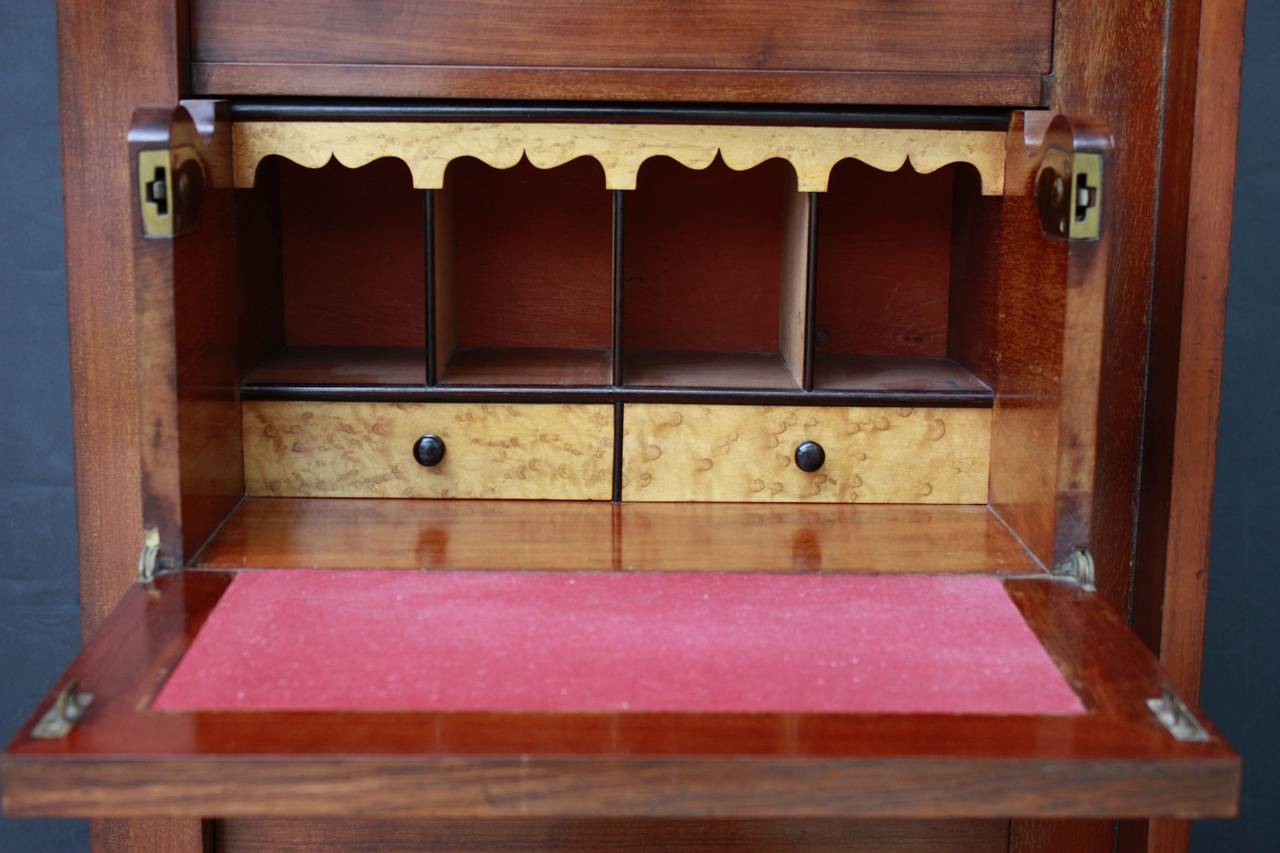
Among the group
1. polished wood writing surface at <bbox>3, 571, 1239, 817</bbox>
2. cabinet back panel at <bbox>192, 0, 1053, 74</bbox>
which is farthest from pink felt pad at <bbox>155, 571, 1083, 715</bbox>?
cabinet back panel at <bbox>192, 0, 1053, 74</bbox>

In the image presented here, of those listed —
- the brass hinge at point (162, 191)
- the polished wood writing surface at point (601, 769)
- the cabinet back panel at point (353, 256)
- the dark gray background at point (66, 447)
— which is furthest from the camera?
the dark gray background at point (66, 447)

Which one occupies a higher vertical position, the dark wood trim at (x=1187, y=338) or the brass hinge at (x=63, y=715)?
the dark wood trim at (x=1187, y=338)

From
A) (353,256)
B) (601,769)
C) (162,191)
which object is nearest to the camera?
(601,769)

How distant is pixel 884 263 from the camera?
1.99m

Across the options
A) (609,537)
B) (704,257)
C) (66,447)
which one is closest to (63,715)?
(609,537)

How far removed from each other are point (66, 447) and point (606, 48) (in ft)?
4.09

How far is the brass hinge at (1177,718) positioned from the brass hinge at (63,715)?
839 millimetres

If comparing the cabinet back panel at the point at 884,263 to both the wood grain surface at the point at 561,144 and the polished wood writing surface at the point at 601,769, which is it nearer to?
the wood grain surface at the point at 561,144

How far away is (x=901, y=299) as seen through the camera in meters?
2.00

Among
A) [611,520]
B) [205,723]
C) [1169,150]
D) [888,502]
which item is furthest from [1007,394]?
[205,723]

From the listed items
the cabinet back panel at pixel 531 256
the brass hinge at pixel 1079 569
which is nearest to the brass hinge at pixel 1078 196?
the brass hinge at pixel 1079 569

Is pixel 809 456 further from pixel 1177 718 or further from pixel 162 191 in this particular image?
pixel 162 191

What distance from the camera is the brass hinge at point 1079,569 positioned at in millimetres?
1462

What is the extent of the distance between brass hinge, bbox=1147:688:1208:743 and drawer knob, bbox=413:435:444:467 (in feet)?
2.87
